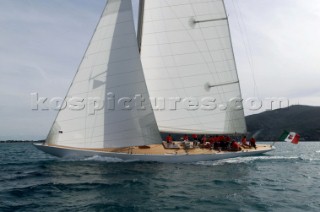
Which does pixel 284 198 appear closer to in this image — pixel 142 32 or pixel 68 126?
pixel 68 126

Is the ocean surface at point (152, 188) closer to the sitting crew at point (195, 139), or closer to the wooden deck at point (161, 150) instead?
the wooden deck at point (161, 150)

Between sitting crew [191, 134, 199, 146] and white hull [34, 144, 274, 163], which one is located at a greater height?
sitting crew [191, 134, 199, 146]

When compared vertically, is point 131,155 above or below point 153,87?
below

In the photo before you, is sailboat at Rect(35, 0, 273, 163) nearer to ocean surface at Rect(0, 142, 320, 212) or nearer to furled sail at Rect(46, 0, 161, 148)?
furled sail at Rect(46, 0, 161, 148)

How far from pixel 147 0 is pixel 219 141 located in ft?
40.2

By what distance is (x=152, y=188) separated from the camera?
13.1 m

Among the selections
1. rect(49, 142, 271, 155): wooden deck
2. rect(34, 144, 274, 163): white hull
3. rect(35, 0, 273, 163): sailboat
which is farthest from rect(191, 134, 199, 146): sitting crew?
rect(34, 144, 274, 163): white hull

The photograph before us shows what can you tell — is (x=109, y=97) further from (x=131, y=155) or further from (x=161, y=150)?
(x=161, y=150)

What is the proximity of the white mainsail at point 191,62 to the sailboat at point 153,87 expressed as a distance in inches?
3.0

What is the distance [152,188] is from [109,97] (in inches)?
338

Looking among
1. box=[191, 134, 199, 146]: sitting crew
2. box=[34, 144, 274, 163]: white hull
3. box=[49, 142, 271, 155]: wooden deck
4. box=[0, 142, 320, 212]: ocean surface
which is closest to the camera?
box=[0, 142, 320, 212]: ocean surface

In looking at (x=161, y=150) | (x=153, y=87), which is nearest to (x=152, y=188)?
(x=161, y=150)

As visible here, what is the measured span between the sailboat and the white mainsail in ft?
0.25

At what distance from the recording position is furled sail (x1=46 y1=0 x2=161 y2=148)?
19.6 m
